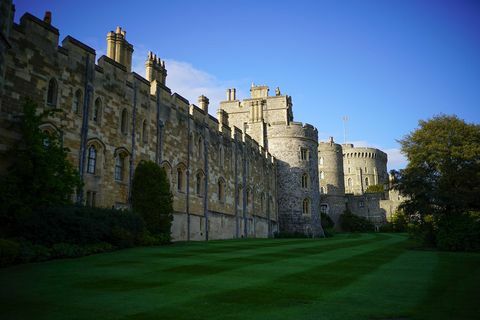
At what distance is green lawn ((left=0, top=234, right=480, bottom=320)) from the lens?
22.3 feet

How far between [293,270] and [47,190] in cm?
919

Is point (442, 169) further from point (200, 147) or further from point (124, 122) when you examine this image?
point (124, 122)

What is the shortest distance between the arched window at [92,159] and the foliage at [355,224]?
51.5 meters

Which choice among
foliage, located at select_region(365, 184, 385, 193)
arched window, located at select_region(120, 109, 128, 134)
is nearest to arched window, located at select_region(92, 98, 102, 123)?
arched window, located at select_region(120, 109, 128, 134)

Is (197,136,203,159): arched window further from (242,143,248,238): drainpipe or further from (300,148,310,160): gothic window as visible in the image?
(300,148,310,160): gothic window

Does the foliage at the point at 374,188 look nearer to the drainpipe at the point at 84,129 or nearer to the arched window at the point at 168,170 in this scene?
the arched window at the point at 168,170

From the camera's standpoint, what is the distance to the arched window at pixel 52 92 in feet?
56.3

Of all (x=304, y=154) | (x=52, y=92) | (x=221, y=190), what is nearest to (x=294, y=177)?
(x=304, y=154)

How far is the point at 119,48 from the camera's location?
75.5 feet

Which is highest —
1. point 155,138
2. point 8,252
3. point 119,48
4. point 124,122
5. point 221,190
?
point 119,48

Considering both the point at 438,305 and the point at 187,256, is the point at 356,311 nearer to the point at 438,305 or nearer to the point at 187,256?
the point at 438,305

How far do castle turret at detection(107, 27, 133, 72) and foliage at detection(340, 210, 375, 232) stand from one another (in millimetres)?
49069

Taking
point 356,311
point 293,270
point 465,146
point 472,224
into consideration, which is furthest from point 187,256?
point 465,146

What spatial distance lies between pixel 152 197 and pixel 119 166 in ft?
7.48
